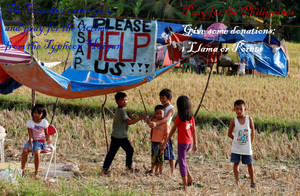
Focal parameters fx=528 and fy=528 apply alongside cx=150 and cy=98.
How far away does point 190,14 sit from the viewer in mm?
31344

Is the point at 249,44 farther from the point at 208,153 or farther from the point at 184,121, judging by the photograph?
→ the point at 184,121

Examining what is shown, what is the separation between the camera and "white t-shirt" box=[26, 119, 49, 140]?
6.19 metres

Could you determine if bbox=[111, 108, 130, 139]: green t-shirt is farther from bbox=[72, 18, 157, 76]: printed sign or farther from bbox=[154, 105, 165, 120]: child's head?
bbox=[72, 18, 157, 76]: printed sign

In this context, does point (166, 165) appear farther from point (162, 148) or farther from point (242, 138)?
point (242, 138)

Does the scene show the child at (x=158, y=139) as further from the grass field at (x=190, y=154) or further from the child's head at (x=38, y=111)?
the child's head at (x=38, y=111)

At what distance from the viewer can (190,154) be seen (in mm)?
7836

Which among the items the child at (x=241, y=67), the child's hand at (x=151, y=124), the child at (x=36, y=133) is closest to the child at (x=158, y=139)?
the child's hand at (x=151, y=124)

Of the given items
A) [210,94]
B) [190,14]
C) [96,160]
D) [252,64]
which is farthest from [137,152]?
[190,14]

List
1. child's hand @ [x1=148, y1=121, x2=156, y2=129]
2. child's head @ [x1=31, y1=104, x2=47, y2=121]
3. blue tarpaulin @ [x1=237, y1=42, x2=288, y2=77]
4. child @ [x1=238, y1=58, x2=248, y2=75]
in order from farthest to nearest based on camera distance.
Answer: blue tarpaulin @ [x1=237, y1=42, x2=288, y2=77] < child @ [x1=238, y1=58, x2=248, y2=75] < child's hand @ [x1=148, y1=121, x2=156, y2=129] < child's head @ [x1=31, y1=104, x2=47, y2=121]

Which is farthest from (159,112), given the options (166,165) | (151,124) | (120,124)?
(166,165)

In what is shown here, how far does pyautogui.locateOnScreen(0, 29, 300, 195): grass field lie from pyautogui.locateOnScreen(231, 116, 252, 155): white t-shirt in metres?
0.40

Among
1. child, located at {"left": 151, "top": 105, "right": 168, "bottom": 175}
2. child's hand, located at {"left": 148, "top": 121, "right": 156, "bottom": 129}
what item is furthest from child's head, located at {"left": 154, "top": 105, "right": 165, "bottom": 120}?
child's hand, located at {"left": 148, "top": 121, "right": 156, "bottom": 129}

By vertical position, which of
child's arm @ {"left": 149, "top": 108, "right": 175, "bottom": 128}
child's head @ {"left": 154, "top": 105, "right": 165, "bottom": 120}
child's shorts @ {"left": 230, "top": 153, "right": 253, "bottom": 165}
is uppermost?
child's head @ {"left": 154, "top": 105, "right": 165, "bottom": 120}

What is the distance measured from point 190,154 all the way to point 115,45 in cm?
222
